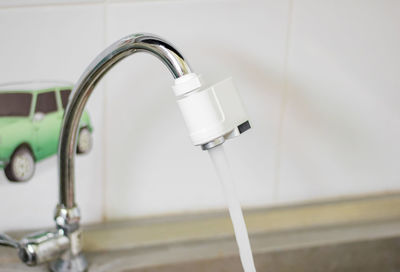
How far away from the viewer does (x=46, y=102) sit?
1.98 feet

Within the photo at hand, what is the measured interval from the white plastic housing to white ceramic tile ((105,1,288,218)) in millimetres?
205

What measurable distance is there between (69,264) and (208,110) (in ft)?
0.91

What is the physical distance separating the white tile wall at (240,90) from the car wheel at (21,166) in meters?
0.01

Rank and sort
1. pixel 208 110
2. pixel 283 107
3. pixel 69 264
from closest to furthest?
1. pixel 208 110
2. pixel 69 264
3. pixel 283 107

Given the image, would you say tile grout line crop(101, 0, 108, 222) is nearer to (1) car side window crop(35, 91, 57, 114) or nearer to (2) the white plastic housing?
(1) car side window crop(35, 91, 57, 114)

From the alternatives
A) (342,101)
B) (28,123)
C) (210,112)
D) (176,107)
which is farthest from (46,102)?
(342,101)

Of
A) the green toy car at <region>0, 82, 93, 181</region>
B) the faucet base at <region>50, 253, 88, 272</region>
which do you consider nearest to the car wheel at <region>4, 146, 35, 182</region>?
the green toy car at <region>0, 82, 93, 181</region>

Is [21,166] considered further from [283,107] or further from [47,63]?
[283,107]

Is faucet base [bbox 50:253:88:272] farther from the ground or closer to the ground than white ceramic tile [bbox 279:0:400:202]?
closer to the ground

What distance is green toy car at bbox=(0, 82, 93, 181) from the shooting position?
586mm

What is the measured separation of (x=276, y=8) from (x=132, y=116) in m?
0.22

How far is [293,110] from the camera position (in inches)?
27.1

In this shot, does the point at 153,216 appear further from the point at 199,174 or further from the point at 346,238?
the point at 346,238

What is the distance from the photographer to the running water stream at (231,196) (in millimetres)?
460
